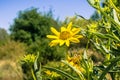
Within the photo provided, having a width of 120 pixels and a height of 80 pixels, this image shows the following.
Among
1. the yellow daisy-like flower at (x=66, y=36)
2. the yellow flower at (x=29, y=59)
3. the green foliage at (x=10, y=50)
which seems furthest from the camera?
the green foliage at (x=10, y=50)

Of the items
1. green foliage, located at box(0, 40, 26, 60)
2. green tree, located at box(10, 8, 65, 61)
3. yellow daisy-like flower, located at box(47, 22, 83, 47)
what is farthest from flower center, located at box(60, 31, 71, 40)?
green tree, located at box(10, 8, 65, 61)

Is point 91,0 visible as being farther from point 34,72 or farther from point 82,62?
point 34,72

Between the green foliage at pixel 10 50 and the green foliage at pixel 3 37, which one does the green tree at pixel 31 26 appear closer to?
the green foliage at pixel 3 37

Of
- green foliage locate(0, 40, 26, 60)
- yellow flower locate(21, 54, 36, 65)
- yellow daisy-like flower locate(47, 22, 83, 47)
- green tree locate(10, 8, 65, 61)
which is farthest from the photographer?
green tree locate(10, 8, 65, 61)

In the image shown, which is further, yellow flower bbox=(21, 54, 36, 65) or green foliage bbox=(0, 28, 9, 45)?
green foliage bbox=(0, 28, 9, 45)

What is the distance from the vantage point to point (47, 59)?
16516 mm

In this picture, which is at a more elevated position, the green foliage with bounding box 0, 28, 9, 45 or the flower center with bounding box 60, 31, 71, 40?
the green foliage with bounding box 0, 28, 9, 45

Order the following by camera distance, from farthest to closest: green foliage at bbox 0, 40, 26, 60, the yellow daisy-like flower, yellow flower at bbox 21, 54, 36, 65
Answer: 1. green foliage at bbox 0, 40, 26, 60
2. yellow flower at bbox 21, 54, 36, 65
3. the yellow daisy-like flower

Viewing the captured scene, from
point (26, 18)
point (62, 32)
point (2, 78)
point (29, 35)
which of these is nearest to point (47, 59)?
point (2, 78)

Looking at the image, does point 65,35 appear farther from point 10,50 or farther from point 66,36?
point 10,50

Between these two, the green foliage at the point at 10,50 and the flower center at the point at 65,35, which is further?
the green foliage at the point at 10,50

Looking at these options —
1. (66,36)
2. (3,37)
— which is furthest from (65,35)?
(3,37)

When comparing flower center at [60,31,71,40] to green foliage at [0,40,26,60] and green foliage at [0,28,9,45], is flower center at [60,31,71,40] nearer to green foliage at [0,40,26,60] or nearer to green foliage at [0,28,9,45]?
green foliage at [0,40,26,60]

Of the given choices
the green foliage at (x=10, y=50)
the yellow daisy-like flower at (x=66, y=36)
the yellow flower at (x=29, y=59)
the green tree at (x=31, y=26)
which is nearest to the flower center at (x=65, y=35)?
the yellow daisy-like flower at (x=66, y=36)
